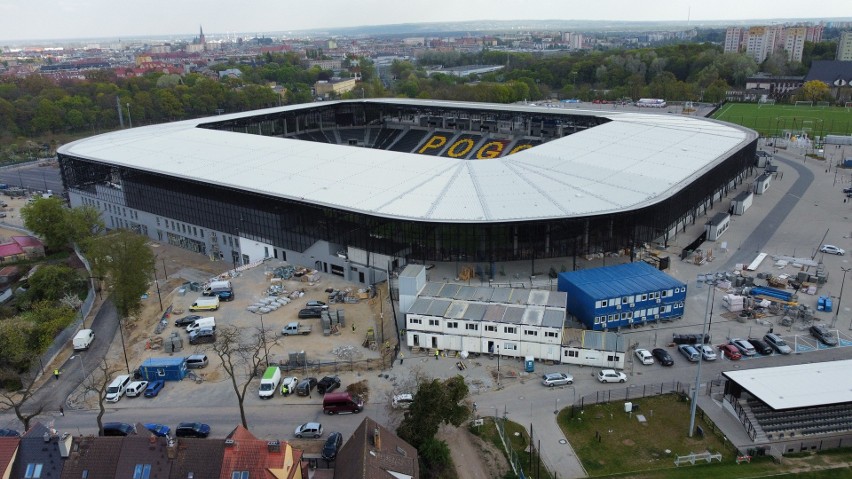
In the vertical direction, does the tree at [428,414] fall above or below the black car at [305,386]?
above

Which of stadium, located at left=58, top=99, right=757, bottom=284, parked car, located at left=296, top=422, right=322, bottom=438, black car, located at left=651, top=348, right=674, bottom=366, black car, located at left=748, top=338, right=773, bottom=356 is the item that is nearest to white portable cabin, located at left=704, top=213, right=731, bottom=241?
stadium, located at left=58, top=99, right=757, bottom=284

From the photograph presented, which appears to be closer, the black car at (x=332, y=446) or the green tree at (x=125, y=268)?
the black car at (x=332, y=446)

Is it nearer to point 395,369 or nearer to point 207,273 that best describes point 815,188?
point 395,369

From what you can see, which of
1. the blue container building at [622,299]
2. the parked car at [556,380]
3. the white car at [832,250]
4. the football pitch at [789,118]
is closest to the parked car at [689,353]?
the blue container building at [622,299]

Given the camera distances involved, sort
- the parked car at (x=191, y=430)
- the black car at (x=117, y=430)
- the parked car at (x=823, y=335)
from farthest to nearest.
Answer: the parked car at (x=823, y=335) → the black car at (x=117, y=430) → the parked car at (x=191, y=430)

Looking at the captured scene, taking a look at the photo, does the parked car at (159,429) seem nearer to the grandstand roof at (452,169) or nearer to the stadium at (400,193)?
the stadium at (400,193)

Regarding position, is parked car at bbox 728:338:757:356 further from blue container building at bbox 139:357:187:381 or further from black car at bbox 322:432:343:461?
blue container building at bbox 139:357:187:381

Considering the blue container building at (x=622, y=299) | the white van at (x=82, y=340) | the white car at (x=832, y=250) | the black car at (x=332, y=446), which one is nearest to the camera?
the black car at (x=332, y=446)

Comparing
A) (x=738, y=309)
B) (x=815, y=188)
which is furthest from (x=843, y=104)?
(x=738, y=309)
